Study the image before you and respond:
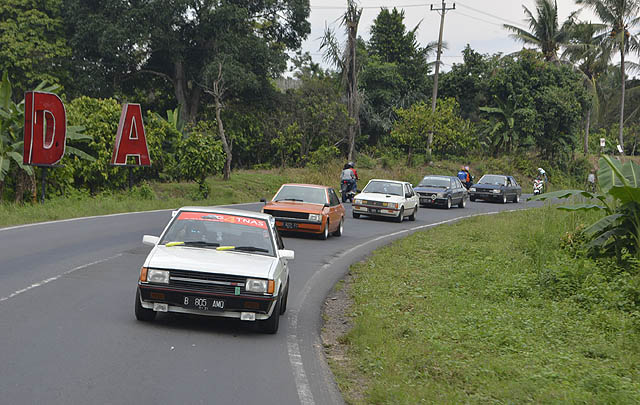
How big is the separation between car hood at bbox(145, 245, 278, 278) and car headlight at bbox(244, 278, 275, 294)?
60 millimetres

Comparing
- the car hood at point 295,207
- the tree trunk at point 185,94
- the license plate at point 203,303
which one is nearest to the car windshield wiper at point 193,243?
the license plate at point 203,303

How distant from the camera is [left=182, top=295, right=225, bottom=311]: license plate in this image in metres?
7.98

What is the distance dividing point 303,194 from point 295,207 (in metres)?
0.99

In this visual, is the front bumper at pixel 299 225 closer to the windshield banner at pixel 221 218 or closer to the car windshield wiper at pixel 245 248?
the windshield banner at pixel 221 218

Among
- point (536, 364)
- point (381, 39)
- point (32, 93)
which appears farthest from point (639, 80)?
point (536, 364)

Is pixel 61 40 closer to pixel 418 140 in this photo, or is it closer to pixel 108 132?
pixel 108 132

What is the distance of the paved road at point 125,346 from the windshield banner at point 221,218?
1.32 meters

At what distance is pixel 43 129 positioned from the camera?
2314 cm

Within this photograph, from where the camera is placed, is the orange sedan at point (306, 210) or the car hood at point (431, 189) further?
the car hood at point (431, 189)

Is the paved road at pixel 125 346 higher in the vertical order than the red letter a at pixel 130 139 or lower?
lower

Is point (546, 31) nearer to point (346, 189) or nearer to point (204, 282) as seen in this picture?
point (346, 189)

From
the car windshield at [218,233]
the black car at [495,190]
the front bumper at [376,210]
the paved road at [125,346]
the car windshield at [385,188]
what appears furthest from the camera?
the black car at [495,190]

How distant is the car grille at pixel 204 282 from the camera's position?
7.98m

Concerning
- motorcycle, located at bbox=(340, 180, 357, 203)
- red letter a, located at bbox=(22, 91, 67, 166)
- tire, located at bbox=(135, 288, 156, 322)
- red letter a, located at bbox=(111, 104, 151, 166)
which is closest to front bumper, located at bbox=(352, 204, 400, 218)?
motorcycle, located at bbox=(340, 180, 357, 203)
